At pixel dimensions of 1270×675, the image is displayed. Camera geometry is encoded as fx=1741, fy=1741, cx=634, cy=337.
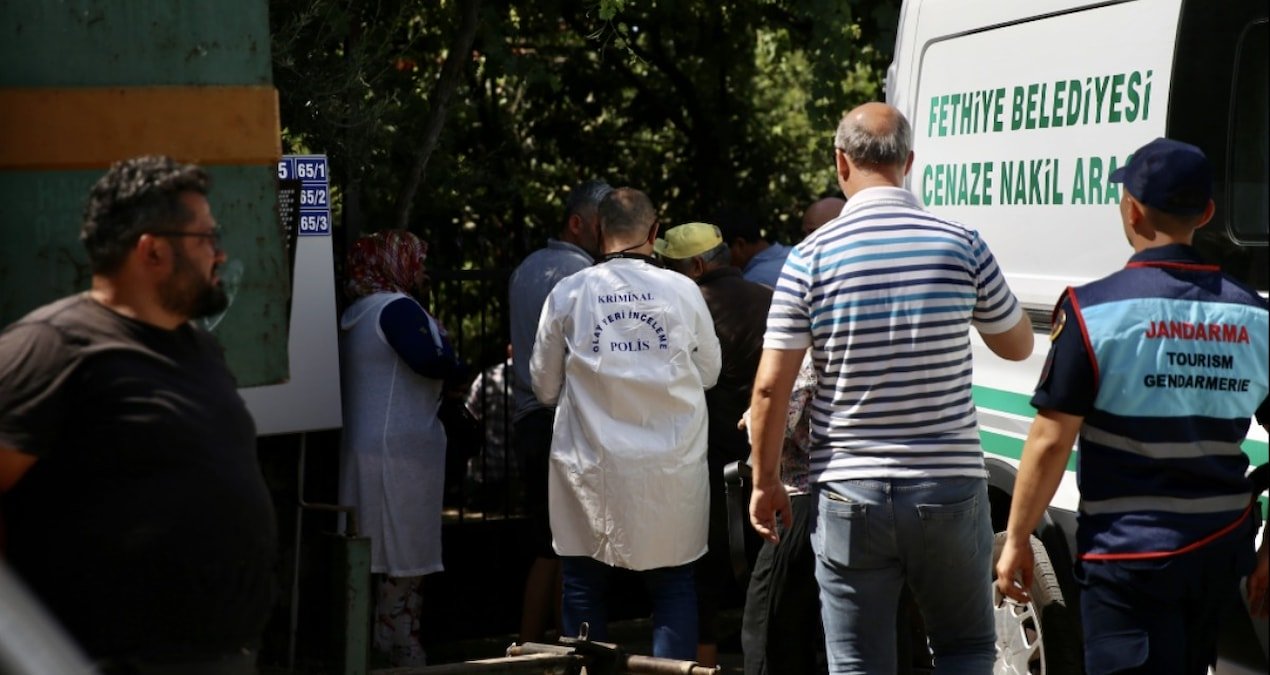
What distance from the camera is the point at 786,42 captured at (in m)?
10.9

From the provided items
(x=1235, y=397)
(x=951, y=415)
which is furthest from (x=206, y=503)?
(x=1235, y=397)

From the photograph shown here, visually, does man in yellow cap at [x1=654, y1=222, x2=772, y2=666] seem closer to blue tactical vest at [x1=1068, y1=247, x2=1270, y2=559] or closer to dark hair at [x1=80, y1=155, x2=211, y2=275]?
blue tactical vest at [x1=1068, y1=247, x2=1270, y2=559]

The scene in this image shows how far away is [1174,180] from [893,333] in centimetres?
73

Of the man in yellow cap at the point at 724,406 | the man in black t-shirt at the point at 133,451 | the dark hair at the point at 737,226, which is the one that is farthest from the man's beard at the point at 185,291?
the dark hair at the point at 737,226

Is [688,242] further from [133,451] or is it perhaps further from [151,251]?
[133,451]

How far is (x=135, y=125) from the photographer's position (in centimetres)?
398

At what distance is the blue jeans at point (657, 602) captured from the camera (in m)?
5.78

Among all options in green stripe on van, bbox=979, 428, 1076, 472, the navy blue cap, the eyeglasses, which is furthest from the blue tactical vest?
the eyeglasses

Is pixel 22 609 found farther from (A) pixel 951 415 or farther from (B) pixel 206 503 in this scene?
(A) pixel 951 415

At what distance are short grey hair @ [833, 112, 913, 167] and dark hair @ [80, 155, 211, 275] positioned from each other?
1.77 metres

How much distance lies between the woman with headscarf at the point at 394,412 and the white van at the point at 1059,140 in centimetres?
189

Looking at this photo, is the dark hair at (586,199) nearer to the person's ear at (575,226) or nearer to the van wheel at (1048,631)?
the person's ear at (575,226)

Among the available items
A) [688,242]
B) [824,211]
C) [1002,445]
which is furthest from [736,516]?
[824,211]

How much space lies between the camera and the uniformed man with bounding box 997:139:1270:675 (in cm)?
378
